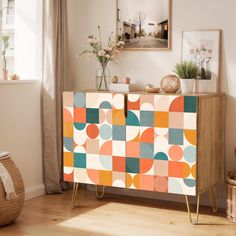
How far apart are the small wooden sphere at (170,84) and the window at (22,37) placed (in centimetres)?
118

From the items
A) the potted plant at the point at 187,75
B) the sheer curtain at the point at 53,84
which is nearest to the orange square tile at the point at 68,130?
the sheer curtain at the point at 53,84

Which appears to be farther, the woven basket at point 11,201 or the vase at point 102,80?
the vase at point 102,80

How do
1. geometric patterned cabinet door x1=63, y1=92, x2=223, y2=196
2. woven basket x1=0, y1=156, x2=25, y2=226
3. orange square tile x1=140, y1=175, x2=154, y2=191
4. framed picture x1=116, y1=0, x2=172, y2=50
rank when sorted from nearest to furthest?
woven basket x1=0, y1=156, x2=25, y2=226 → geometric patterned cabinet door x1=63, y1=92, x2=223, y2=196 → orange square tile x1=140, y1=175, x2=154, y2=191 → framed picture x1=116, y1=0, x2=172, y2=50

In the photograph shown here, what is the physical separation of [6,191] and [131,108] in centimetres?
114

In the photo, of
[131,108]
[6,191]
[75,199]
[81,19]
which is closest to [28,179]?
[75,199]

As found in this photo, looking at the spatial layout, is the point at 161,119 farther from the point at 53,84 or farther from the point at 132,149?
the point at 53,84

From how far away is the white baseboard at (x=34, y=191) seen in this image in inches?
187

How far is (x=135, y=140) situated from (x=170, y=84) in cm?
54

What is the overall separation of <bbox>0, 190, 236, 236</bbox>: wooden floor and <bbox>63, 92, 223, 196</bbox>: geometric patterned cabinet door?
244mm

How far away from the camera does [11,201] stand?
392cm

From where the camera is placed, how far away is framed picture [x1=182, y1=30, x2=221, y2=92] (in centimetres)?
444

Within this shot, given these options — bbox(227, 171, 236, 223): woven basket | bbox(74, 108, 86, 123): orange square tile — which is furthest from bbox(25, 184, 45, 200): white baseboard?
bbox(227, 171, 236, 223): woven basket

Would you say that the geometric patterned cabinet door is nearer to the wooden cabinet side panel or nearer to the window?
Result: the wooden cabinet side panel

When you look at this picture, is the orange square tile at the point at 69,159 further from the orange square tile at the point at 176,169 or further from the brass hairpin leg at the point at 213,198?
the brass hairpin leg at the point at 213,198
